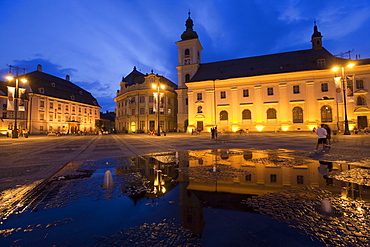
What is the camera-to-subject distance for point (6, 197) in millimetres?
3934

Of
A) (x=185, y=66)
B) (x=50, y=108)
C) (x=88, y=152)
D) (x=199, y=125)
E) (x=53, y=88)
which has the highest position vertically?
(x=185, y=66)

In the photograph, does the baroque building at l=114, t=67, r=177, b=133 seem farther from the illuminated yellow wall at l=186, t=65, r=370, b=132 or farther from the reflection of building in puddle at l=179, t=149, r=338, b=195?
the reflection of building in puddle at l=179, t=149, r=338, b=195

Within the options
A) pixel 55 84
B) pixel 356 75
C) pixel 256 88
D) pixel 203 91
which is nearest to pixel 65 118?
pixel 55 84

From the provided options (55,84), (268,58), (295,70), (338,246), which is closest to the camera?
(338,246)

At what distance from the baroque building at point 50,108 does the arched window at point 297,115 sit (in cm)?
6055

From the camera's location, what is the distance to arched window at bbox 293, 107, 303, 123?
3919cm

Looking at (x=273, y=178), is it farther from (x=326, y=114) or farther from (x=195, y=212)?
(x=326, y=114)

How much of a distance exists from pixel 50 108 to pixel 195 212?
63521mm

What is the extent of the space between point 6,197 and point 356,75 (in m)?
51.6

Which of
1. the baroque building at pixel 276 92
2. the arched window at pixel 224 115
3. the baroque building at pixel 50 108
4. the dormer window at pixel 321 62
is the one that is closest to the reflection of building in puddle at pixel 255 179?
the baroque building at pixel 276 92

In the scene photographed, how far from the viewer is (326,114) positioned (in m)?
37.6

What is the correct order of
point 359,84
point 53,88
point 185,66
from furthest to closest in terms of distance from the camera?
point 53,88 < point 185,66 < point 359,84

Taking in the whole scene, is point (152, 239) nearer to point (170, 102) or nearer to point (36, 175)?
point (36, 175)

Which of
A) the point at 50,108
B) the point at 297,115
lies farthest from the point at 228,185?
the point at 50,108
